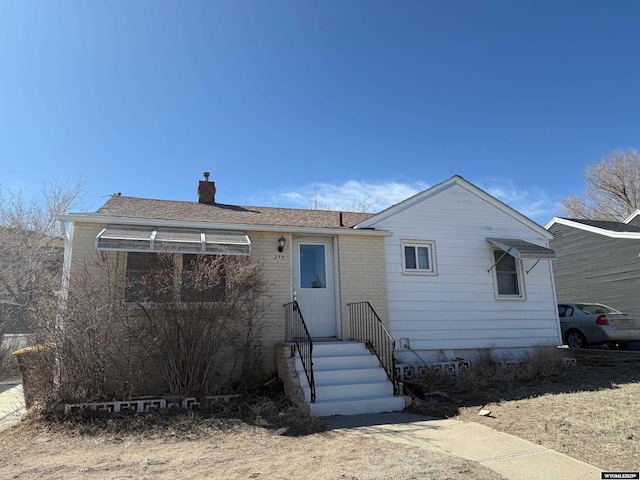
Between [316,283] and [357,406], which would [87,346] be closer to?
[357,406]

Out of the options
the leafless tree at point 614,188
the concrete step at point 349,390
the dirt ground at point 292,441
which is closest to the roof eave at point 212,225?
the concrete step at point 349,390

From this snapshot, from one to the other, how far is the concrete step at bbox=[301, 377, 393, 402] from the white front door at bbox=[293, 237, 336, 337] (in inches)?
82.7

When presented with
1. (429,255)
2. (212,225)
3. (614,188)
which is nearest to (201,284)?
(212,225)

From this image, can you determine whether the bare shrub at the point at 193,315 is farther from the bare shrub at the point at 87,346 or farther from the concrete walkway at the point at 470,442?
the concrete walkway at the point at 470,442

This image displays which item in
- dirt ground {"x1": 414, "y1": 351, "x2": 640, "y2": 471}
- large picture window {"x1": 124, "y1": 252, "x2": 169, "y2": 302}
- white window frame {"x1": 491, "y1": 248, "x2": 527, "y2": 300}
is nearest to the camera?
dirt ground {"x1": 414, "y1": 351, "x2": 640, "y2": 471}

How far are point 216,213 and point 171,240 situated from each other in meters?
2.33

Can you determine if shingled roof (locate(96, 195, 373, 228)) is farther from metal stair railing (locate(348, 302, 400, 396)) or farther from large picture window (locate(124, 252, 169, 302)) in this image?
metal stair railing (locate(348, 302, 400, 396))

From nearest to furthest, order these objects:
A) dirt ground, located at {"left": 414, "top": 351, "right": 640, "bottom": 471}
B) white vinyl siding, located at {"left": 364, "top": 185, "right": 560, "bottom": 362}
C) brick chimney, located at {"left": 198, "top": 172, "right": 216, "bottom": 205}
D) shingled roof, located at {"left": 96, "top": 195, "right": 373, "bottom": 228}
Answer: dirt ground, located at {"left": 414, "top": 351, "right": 640, "bottom": 471}, shingled roof, located at {"left": 96, "top": 195, "right": 373, "bottom": 228}, white vinyl siding, located at {"left": 364, "top": 185, "right": 560, "bottom": 362}, brick chimney, located at {"left": 198, "top": 172, "right": 216, "bottom": 205}

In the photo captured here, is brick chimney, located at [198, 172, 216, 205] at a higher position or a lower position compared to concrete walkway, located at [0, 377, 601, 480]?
higher

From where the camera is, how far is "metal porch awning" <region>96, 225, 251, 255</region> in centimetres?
731

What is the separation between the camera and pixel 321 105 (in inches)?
458

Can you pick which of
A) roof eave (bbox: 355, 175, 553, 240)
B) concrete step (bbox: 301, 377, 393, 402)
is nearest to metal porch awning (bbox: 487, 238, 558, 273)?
roof eave (bbox: 355, 175, 553, 240)

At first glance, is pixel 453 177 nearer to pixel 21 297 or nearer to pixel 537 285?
pixel 537 285

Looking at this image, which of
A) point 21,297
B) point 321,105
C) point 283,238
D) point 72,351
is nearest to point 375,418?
point 283,238
